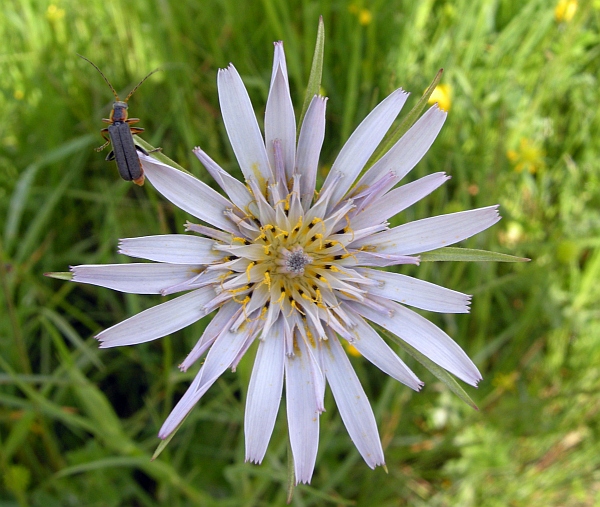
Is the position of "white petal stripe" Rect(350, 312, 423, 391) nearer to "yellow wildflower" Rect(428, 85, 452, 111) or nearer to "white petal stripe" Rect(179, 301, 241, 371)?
"white petal stripe" Rect(179, 301, 241, 371)

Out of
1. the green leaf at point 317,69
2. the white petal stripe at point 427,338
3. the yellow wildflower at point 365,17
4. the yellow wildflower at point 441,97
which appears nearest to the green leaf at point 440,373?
the white petal stripe at point 427,338

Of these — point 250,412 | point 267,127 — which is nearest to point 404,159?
point 267,127

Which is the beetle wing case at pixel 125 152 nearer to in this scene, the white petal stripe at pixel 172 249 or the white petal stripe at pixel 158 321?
the white petal stripe at pixel 172 249

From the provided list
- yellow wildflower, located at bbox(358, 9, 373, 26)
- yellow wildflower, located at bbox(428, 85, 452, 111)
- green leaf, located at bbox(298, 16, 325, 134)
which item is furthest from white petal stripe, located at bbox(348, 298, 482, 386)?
yellow wildflower, located at bbox(358, 9, 373, 26)

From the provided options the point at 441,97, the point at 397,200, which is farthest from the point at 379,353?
the point at 441,97

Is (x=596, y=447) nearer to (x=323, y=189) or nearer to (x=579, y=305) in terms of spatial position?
(x=579, y=305)

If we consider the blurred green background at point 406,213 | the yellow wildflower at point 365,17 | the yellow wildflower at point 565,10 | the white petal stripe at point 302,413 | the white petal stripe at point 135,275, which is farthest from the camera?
the yellow wildflower at point 365,17
